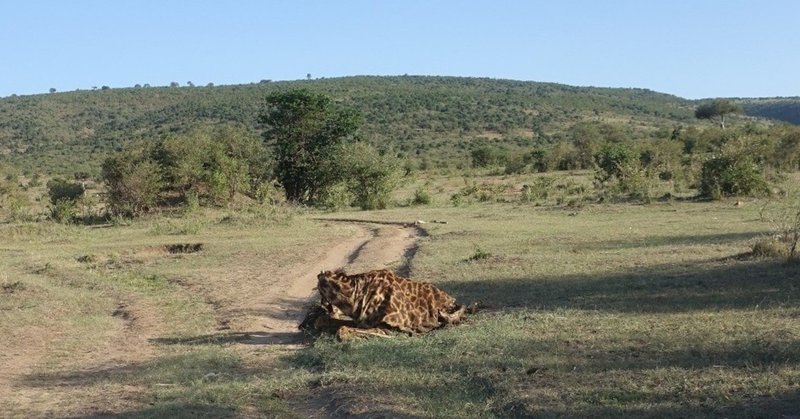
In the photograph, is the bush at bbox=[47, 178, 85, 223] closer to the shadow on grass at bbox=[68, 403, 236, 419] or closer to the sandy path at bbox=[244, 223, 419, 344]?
the sandy path at bbox=[244, 223, 419, 344]

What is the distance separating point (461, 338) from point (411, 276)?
18.5 feet

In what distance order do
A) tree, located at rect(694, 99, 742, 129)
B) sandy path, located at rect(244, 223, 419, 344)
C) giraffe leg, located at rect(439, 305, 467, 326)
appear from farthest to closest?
tree, located at rect(694, 99, 742, 129) → sandy path, located at rect(244, 223, 419, 344) → giraffe leg, located at rect(439, 305, 467, 326)

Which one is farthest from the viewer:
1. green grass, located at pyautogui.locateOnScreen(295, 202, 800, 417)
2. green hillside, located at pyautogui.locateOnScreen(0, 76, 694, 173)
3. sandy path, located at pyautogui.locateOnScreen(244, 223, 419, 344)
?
green hillside, located at pyautogui.locateOnScreen(0, 76, 694, 173)

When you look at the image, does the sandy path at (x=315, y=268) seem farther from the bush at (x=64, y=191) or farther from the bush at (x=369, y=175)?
the bush at (x=64, y=191)

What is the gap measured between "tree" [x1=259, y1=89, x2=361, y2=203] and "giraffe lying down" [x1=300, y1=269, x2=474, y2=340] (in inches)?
1018

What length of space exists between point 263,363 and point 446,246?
32.3 ft

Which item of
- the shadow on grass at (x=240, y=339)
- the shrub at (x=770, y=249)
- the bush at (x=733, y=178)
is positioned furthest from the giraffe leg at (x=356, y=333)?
the bush at (x=733, y=178)

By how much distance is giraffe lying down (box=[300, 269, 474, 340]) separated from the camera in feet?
33.1

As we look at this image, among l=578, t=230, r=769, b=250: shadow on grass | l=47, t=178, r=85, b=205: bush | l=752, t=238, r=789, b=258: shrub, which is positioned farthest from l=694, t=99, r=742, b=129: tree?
l=752, t=238, r=789, b=258: shrub

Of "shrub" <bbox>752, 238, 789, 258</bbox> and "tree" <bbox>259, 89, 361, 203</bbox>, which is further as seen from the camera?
"tree" <bbox>259, 89, 361, 203</bbox>

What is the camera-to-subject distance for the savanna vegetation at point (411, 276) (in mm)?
7266

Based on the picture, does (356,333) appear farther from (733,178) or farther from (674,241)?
(733,178)

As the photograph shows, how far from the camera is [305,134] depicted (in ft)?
120

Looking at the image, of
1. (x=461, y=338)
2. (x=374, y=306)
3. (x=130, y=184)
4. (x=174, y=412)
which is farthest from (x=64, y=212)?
(x=174, y=412)
